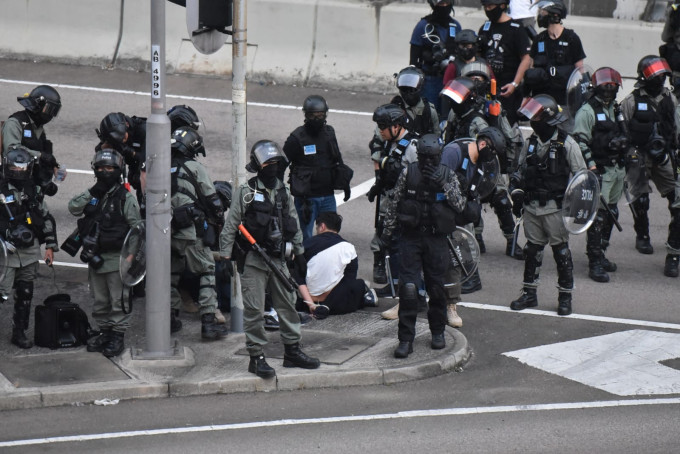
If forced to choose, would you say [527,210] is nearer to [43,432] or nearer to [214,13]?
[214,13]

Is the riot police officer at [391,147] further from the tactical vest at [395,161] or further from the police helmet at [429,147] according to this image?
the police helmet at [429,147]

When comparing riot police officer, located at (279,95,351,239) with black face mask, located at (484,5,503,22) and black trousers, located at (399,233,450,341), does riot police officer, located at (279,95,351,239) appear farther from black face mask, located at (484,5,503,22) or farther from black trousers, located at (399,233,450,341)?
black face mask, located at (484,5,503,22)

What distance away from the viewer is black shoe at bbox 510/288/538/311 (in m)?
11.9

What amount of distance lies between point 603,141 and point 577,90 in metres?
1.93

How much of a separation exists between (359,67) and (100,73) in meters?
4.29

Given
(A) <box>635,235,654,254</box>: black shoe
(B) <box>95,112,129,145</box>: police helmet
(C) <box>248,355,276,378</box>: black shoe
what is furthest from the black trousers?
(A) <box>635,235,654,254</box>: black shoe

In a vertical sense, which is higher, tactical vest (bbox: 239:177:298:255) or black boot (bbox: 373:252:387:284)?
tactical vest (bbox: 239:177:298:255)

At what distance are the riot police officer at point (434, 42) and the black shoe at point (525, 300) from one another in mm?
4353

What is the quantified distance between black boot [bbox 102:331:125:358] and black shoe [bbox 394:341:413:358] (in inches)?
95.1

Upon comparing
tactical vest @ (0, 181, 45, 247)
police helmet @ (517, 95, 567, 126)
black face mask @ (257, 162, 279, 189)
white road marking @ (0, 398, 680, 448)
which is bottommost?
white road marking @ (0, 398, 680, 448)

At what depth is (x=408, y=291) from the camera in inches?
409

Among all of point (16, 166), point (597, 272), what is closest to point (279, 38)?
point (597, 272)

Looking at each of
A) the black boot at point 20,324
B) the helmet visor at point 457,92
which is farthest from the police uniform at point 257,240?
the helmet visor at point 457,92

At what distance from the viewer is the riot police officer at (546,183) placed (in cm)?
1157
